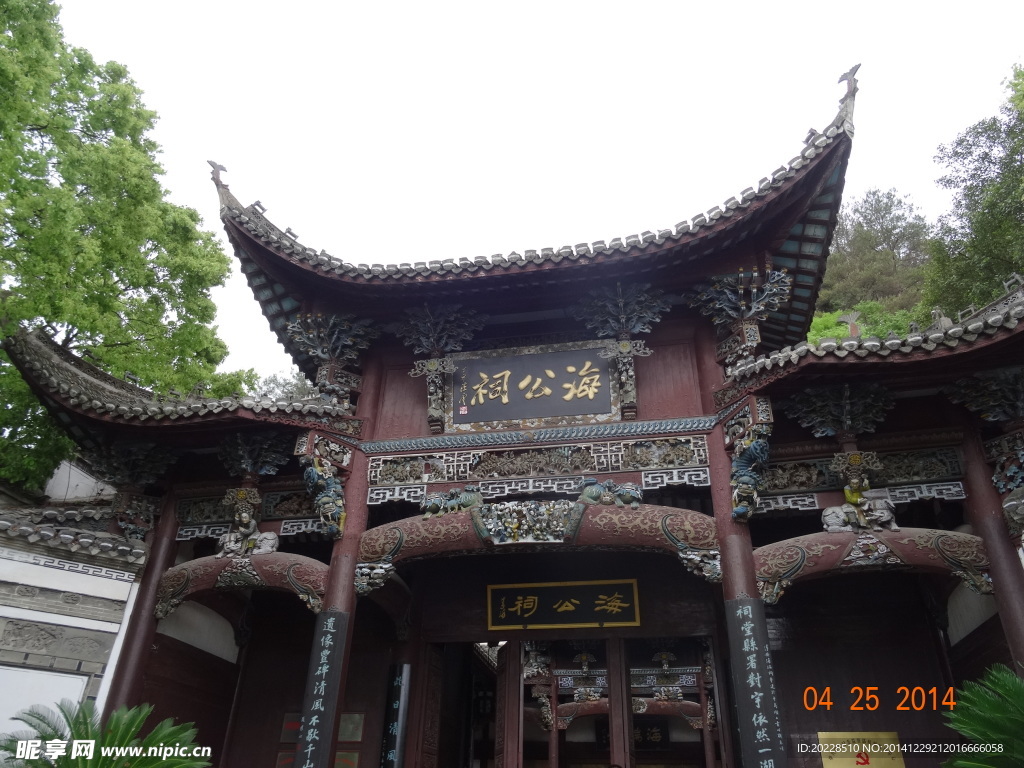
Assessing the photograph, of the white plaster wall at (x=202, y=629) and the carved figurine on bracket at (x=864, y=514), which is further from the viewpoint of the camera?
the white plaster wall at (x=202, y=629)

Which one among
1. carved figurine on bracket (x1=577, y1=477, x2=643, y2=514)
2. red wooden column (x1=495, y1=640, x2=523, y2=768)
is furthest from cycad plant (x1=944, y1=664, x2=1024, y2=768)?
red wooden column (x1=495, y1=640, x2=523, y2=768)

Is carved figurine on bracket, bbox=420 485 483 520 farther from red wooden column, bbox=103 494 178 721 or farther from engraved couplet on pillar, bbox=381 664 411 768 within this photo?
red wooden column, bbox=103 494 178 721

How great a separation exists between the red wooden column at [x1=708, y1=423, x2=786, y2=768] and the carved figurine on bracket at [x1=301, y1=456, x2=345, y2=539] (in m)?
3.59

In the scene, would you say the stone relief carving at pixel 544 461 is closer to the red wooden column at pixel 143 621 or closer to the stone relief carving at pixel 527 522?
the stone relief carving at pixel 527 522

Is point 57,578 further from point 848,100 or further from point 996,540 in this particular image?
point 848,100

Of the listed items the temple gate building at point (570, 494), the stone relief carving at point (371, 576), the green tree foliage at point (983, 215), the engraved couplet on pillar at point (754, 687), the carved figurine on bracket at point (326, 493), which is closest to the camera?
the engraved couplet on pillar at point (754, 687)

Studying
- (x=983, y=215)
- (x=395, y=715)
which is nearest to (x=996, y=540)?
(x=395, y=715)

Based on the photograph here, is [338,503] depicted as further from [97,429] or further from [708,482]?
[708,482]

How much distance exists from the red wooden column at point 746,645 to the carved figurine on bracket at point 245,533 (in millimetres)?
4490

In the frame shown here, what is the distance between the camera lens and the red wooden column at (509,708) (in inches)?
300

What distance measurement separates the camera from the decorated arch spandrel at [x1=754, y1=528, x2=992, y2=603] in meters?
5.88

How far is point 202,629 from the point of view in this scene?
8258 millimetres

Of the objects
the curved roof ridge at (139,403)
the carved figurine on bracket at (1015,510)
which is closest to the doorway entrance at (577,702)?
the carved figurine on bracket at (1015,510)
